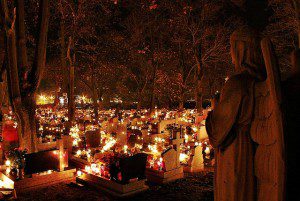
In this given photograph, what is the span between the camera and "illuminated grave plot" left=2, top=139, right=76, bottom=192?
949 cm

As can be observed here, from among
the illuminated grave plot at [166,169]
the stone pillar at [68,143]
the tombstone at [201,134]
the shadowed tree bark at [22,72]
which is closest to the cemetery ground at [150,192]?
the illuminated grave plot at [166,169]

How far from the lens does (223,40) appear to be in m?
24.0

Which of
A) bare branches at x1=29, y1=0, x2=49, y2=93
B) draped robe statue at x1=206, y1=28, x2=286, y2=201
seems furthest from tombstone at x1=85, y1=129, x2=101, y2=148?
draped robe statue at x1=206, y1=28, x2=286, y2=201

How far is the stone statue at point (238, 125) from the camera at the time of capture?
3.45 meters

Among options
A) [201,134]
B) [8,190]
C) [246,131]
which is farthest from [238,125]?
[201,134]

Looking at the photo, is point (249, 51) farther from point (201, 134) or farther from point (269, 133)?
point (201, 134)

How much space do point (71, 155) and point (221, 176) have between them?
955 centimetres

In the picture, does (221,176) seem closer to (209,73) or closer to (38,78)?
(38,78)

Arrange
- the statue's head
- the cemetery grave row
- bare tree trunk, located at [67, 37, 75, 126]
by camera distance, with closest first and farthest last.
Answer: the statue's head < the cemetery grave row < bare tree trunk, located at [67, 37, 75, 126]

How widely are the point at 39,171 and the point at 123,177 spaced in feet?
9.01

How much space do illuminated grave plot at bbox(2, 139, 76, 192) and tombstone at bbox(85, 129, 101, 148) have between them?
8.78 feet

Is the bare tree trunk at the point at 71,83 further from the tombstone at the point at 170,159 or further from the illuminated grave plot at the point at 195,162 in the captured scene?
the tombstone at the point at 170,159

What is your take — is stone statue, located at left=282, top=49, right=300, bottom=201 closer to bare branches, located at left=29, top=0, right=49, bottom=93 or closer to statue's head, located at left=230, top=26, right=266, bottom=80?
statue's head, located at left=230, top=26, right=266, bottom=80

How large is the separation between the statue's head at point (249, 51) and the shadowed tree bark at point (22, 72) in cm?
881
